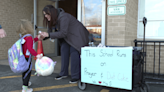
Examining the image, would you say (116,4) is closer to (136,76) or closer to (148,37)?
(148,37)

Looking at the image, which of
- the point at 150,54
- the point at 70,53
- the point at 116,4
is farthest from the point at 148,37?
the point at 70,53

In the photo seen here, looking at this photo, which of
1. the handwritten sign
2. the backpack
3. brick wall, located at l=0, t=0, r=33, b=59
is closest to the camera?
the handwritten sign

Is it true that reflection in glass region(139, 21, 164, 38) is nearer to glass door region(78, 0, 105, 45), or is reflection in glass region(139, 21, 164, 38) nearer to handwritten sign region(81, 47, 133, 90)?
glass door region(78, 0, 105, 45)

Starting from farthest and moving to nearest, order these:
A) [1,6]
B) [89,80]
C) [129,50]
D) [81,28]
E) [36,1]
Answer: [1,6] < [36,1] < [81,28] < [89,80] < [129,50]

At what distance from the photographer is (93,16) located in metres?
4.63

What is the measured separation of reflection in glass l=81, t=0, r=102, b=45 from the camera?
14.8 ft

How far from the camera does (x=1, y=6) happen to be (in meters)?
6.66

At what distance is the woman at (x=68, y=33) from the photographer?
3.13 metres

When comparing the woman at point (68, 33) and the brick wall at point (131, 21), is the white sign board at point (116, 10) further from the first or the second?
the woman at point (68, 33)

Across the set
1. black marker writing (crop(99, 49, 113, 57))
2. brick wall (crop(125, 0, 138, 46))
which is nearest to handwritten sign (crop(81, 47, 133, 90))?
black marker writing (crop(99, 49, 113, 57))

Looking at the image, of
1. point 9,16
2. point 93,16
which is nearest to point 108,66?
point 93,16

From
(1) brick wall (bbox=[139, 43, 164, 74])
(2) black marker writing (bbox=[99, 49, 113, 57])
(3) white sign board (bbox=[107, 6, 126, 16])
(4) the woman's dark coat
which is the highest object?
(3) white sign board (bbox=[107, 6, 126, 16])

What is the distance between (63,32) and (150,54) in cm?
272

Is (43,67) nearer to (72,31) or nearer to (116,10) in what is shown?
(72,31)
